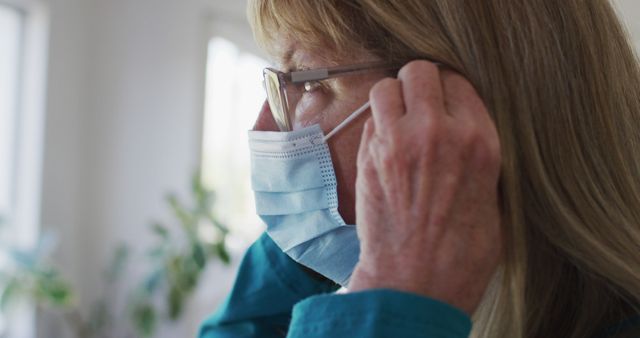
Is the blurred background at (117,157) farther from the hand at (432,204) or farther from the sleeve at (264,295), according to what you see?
the hand at (432,204)

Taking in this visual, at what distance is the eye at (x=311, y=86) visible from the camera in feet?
3.01

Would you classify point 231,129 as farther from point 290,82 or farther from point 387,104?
point 387,104

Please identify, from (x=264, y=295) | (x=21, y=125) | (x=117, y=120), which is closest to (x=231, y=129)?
(x=117, y=120)

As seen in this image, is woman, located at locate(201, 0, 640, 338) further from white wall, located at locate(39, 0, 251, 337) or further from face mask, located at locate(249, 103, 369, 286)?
white wall, located at locate(39, 0, 251, 337)

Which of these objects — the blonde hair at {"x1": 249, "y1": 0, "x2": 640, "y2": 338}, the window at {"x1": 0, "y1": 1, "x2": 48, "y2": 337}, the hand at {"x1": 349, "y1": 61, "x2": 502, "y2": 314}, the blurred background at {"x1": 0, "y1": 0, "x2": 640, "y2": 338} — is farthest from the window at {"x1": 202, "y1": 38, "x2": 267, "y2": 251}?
the hand at {"x1": 349, "y1": 61, "x2": 502, "y2": 314}

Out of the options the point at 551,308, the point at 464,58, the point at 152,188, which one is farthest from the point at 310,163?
the point at 152,188

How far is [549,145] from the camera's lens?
0.79 m

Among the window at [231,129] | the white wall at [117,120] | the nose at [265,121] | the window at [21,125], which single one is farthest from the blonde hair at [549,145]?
the window at [231,129]

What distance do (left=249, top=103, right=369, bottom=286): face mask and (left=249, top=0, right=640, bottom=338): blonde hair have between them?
18cm

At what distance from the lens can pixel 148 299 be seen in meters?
3.35

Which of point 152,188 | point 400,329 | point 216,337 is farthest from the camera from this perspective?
point 152,188

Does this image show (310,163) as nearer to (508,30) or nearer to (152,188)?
(508,30)

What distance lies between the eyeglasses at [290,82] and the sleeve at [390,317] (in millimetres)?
336

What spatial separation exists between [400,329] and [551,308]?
31cm
